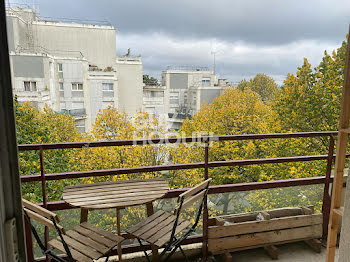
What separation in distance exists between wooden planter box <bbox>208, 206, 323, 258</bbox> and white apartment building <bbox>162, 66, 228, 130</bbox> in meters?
32.0

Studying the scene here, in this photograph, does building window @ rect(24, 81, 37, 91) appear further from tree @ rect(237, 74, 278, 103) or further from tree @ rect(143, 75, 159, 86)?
tree @ rect(237, 74, 278, 103)

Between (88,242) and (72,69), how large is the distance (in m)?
30.1

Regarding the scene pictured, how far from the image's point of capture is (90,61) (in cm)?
3575

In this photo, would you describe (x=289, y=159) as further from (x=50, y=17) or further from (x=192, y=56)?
(x=192, y=56)

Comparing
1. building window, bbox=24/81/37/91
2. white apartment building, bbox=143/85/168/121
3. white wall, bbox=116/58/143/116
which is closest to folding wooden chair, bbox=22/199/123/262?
building window, bbox=24/81/37/91

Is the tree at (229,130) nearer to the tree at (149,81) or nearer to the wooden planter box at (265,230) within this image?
the wooden planter box at (265,230)

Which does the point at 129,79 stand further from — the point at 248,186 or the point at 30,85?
the point at 248,186

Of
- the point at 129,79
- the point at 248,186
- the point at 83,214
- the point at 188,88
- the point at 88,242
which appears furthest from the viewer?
the point at 188,88

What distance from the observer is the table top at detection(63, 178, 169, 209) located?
1.79 m

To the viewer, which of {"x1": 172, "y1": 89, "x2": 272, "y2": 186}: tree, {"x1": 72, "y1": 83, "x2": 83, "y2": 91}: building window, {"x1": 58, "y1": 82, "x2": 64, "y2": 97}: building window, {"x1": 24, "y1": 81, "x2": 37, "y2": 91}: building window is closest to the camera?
{"x1": 172, "y1": 89, "x2": 272, "y2": 186}: tree

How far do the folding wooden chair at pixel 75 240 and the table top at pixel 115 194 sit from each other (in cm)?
20

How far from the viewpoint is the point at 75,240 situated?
1.85 meters

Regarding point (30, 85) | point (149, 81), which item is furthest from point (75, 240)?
point (149, 81)

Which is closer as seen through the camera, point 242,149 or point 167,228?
point 167,228
